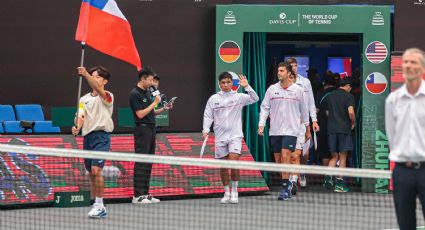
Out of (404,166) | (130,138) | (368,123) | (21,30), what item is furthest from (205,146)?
(404,166)

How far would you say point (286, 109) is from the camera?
675 inches

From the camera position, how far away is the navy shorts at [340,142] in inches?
752

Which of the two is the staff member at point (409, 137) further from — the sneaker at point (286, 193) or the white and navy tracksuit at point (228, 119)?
the white and navy tracksuit at point (228, 119)

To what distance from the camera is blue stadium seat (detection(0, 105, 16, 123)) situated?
1975 centimetres

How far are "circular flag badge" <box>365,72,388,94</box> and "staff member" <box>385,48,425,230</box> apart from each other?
32.4 feet

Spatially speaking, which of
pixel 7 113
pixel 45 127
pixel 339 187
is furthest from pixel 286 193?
pixel 7 113

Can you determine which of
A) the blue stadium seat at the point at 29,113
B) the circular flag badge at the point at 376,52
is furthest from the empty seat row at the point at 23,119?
the circular flag badge at the point at 376,52

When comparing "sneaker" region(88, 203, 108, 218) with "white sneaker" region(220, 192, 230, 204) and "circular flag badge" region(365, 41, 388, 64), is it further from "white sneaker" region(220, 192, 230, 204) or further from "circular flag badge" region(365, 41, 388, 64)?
"circular flag badge" region(365, 41, 388, 64)

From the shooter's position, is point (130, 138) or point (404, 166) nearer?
point (404, 166)

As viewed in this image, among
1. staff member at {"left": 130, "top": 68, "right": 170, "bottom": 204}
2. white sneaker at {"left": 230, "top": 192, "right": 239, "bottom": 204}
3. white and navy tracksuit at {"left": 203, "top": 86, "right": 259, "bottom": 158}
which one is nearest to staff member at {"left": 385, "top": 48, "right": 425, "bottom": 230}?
staff member at {"left": 130, "top": 68, "right": 170, "bottom": 204}

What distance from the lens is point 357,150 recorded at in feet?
64.8

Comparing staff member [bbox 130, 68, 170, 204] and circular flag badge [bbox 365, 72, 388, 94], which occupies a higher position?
circular flag badge [bbox 365, 72, 388, 94]

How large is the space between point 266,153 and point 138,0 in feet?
12.0

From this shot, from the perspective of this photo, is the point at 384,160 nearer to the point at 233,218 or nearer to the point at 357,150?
the point at 357,150
